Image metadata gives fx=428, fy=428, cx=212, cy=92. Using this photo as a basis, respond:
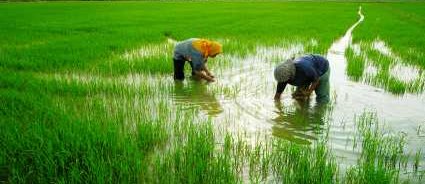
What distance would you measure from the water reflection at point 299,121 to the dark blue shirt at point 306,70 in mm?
338

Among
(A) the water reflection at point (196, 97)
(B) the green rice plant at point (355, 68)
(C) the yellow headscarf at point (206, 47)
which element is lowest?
(A) the water reflection at point (196, 97)

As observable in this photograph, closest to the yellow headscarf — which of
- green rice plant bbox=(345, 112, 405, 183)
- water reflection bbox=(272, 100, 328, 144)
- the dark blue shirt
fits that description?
water reflection bbox=(272, 100, 328, 144)

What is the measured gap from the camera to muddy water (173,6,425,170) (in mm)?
4484

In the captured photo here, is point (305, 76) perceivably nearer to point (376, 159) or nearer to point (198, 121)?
point (198, 121)

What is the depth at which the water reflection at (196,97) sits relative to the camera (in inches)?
215

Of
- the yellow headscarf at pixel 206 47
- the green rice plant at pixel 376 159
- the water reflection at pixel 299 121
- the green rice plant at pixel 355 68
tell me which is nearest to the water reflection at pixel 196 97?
the yellow headscarf at pixel 206 47

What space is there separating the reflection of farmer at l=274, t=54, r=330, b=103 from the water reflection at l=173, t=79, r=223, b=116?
0.85 meters

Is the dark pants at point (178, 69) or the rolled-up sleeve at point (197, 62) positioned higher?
the rolled-up sleeve at point (197, 62)

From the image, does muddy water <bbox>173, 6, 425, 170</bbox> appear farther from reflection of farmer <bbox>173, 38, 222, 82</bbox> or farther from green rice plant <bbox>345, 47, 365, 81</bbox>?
reflection of farmer <bbox>173, 38, 222, 82</bbox>

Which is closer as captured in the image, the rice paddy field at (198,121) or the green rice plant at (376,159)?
the green rice plant at (376,159)

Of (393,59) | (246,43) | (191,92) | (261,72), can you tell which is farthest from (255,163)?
(246,43)

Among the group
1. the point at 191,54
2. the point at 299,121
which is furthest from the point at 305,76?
the point at 191,54

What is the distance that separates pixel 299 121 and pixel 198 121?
3.84 ft

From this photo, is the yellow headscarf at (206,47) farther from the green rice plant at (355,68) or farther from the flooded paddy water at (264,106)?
the green rice plant at (355,68)
